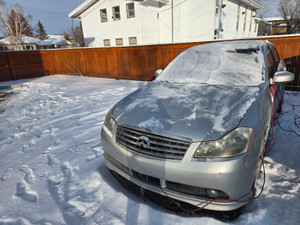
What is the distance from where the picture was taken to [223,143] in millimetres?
1571

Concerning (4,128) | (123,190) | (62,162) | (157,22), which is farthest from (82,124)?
(157,22)

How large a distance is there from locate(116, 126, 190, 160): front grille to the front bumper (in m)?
0.04

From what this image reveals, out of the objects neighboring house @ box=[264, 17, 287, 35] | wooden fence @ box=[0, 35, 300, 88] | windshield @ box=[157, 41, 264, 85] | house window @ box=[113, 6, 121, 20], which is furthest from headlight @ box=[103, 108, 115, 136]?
neighboring house @ box=[264, 17, 287, 35]

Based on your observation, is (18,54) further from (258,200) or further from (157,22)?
(258,200)

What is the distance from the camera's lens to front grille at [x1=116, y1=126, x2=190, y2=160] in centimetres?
161

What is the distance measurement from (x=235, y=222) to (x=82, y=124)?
3.55 meters

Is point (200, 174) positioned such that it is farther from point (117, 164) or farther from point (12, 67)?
point (12, 67)

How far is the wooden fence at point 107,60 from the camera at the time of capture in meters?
5.94

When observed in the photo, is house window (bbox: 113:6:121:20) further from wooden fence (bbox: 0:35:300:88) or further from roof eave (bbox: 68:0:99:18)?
wooden fence (bbox: 0:35:300:88)

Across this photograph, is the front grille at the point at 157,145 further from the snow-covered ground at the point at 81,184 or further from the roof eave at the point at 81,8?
the roof eave at the point at 81,8

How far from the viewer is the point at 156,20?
50.6ft

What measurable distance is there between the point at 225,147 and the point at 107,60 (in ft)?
30.4

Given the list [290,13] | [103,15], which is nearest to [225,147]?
[103,15]

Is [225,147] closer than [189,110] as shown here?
Yes
